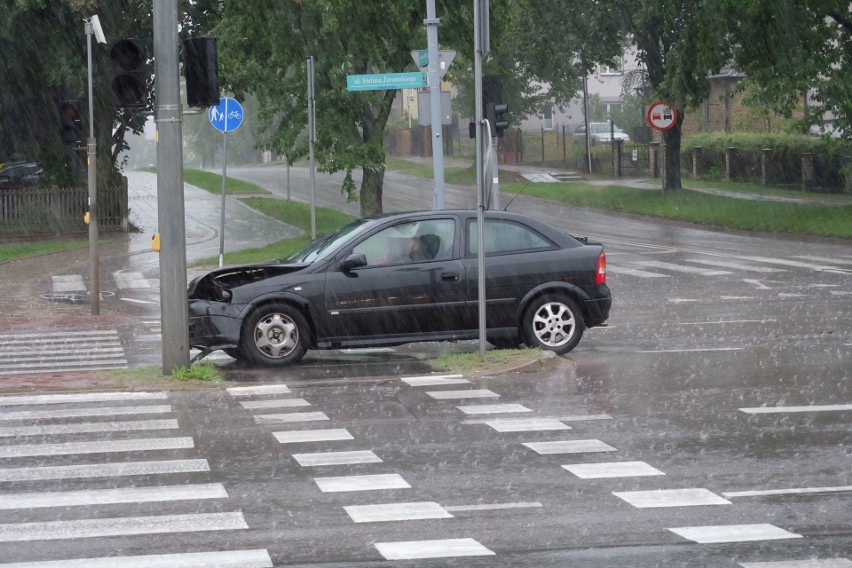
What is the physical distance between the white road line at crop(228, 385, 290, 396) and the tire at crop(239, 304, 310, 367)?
1.38 metres

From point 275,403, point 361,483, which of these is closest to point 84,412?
point 275,403

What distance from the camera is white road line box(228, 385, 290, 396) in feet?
40.5

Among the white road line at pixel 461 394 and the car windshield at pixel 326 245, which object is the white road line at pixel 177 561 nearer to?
the white road line at pixel 461 394

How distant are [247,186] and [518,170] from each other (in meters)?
11.3

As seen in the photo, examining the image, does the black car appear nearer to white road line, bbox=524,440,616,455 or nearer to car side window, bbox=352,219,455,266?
car side window, bbox=352,219,455,266

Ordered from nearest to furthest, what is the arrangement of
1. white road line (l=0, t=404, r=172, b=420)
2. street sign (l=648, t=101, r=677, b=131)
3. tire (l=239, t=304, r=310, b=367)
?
white road line (l=0, t=404, r=172, b=420)
tire (l=239, t=304, r=310, b=367)
street sign (l=648, t=101, r=677, b=131)

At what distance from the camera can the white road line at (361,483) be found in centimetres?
823

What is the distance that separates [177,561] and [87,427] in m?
4.26

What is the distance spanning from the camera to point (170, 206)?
43.2ft

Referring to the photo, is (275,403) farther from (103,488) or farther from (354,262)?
(103,488)

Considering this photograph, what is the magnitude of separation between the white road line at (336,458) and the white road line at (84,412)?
249 centimetres

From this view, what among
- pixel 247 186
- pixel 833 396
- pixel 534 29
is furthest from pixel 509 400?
pixel 247 186

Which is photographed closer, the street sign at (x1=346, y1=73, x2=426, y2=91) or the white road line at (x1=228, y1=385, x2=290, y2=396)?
the white road line at (x1=228, y1=385, x2=290, y2=396)

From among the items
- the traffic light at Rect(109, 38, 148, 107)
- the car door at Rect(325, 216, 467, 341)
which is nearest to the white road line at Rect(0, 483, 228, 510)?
the traffic light at Rect(109, 38, 148, 107)
